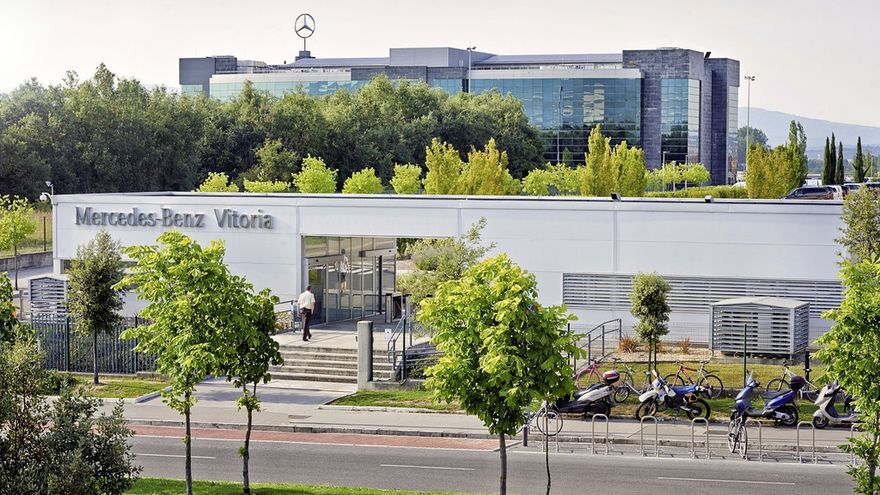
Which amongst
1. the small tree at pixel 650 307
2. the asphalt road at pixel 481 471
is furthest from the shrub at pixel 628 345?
the asphalt road at pixel 481 471

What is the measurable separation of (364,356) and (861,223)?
15062 mm

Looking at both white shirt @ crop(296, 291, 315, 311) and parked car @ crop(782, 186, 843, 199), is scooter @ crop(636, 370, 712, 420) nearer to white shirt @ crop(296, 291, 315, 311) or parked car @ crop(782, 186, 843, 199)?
white shirt @ crop(296, 291, 315, 311)

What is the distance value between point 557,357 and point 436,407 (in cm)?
1203

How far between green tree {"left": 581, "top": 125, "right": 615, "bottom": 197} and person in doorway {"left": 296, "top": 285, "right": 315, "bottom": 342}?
2756 centimetres

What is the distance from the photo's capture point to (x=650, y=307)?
32750 millimetres

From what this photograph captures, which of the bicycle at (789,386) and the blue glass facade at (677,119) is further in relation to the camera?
the blue glass facade at (677,119)

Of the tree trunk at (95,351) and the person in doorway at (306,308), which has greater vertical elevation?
the person in doorway at (306,308)

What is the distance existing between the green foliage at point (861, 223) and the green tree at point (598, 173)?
1066 inches

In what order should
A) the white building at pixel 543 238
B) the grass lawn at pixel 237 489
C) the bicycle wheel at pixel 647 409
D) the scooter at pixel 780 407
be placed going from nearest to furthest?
the grass lawn at pixel 237 489
the scooter at pixel 780 407
the bicycle wheel at pixel 647 409
the white building at pixel 543 238

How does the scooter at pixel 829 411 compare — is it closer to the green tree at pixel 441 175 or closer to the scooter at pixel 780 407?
the scooter at pixel 780 407

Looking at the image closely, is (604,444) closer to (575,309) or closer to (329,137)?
(575,309)

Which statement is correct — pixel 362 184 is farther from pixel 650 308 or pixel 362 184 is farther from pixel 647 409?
pixel 647 409

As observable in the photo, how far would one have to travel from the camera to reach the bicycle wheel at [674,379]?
3117 cm

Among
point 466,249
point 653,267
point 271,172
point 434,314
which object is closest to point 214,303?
point 434,314
